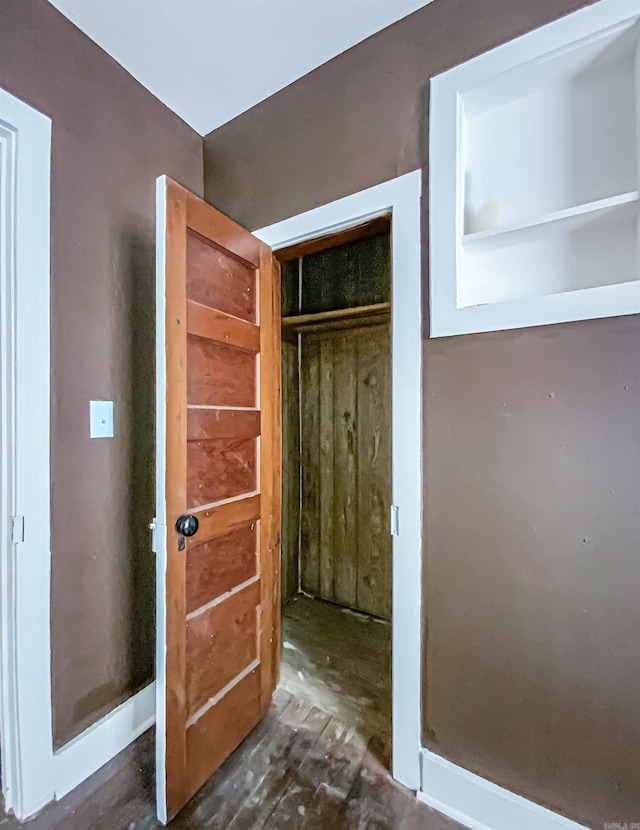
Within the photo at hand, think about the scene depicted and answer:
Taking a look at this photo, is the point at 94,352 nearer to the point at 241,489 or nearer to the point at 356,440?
the point at 241,489

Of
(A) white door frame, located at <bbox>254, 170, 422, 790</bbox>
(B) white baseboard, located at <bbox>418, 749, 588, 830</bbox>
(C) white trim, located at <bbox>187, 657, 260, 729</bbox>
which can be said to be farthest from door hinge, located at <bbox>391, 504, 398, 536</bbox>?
(C) white trim, located at <bbox>187, 657, 260, 729</bbox>

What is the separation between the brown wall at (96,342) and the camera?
50.5 inches

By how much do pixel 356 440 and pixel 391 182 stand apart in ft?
5.24

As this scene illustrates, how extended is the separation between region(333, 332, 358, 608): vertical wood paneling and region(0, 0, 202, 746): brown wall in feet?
4.33

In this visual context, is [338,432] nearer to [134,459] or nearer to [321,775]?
[134,459]

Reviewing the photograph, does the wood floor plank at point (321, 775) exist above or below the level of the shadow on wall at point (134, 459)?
below

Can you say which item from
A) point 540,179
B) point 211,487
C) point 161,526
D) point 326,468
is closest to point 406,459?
point 211,487

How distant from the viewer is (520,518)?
1.14 m

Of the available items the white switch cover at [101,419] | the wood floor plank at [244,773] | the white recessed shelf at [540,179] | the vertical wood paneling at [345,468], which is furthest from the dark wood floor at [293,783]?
the white recessed shelf at [540,179]

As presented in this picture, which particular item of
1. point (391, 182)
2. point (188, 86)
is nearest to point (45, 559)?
point (391, 182)

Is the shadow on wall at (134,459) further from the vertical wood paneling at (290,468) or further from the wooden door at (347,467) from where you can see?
the wooden door at (347,467)

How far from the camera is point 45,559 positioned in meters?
1.24

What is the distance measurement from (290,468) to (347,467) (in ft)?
1.36

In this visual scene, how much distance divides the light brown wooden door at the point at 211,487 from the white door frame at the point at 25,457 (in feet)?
1.31
